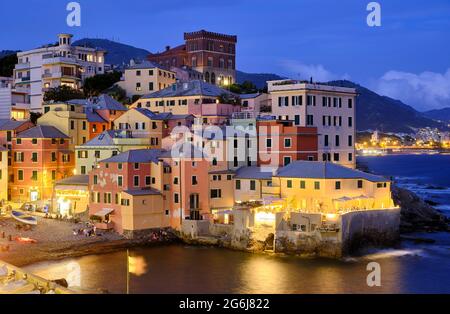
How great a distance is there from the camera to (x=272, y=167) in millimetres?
56219

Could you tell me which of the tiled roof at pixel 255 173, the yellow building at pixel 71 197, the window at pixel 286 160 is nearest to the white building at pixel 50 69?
the yellow building at pixel 71 197

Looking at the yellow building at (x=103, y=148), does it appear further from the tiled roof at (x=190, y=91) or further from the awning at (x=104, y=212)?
the tiled roof at (x=190, y=91)

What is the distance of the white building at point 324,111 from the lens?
62219mm

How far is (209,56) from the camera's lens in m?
105

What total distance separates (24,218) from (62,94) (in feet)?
98.6

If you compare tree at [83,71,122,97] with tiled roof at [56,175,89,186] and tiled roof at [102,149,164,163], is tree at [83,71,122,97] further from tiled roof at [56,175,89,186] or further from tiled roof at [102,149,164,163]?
tiled roof at [102,149,164,163]

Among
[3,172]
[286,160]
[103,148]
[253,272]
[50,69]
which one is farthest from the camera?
[50,69]

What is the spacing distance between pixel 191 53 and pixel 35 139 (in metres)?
47.8

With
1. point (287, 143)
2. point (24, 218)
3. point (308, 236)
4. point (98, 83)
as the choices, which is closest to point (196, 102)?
point (287, 143)

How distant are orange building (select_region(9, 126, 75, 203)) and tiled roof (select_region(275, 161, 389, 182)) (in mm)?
25704

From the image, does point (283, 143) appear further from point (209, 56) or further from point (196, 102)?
point (209, 56)

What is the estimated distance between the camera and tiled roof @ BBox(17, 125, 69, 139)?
63.7 meters

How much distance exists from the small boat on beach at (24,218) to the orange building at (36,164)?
24.5ft

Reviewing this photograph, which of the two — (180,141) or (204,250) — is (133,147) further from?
(204,250)
